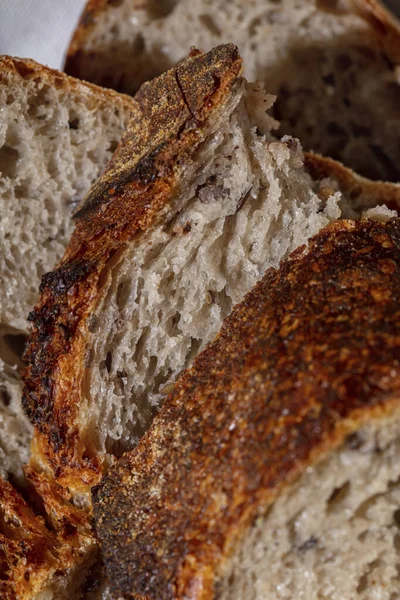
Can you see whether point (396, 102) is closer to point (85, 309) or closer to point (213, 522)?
point (85, 309)

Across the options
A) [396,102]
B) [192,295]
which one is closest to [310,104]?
[396,102]

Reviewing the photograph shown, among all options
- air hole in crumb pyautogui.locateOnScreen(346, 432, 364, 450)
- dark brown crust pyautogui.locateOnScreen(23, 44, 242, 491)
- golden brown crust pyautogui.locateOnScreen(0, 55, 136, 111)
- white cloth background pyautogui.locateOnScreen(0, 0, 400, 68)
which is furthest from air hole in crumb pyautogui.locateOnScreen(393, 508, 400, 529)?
white cloth background pyautogui.locateOnScreen(0, 0, 400, 68)

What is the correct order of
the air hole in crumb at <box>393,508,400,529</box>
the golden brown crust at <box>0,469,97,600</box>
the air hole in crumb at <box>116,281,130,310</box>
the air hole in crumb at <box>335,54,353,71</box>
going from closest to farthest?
the air hole in crumb at <box>393,508,400,529</box> < the golden brown crust at <box>0,469,97,600</box> < the air hole in crumb at <box>116,281,130,310</box> < the air hole in crumb at <box>335,54,353,71</box>

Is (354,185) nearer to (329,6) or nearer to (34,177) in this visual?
(329,6)

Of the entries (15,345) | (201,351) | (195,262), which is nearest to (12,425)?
(15,345)

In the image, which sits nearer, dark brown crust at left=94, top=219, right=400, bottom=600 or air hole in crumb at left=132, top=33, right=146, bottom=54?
dark brown crust at left=94, top=219, right=400, bottom=600

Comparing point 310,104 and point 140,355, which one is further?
point 310,104

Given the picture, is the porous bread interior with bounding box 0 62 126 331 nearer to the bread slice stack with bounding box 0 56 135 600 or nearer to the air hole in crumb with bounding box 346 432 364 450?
the bread slice stack with bounding box 0 56 135 600

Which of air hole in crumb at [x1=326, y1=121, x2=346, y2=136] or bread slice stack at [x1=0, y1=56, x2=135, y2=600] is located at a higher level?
bread slice stack at [x1=0, y1=56, x2=135, y2=600]
